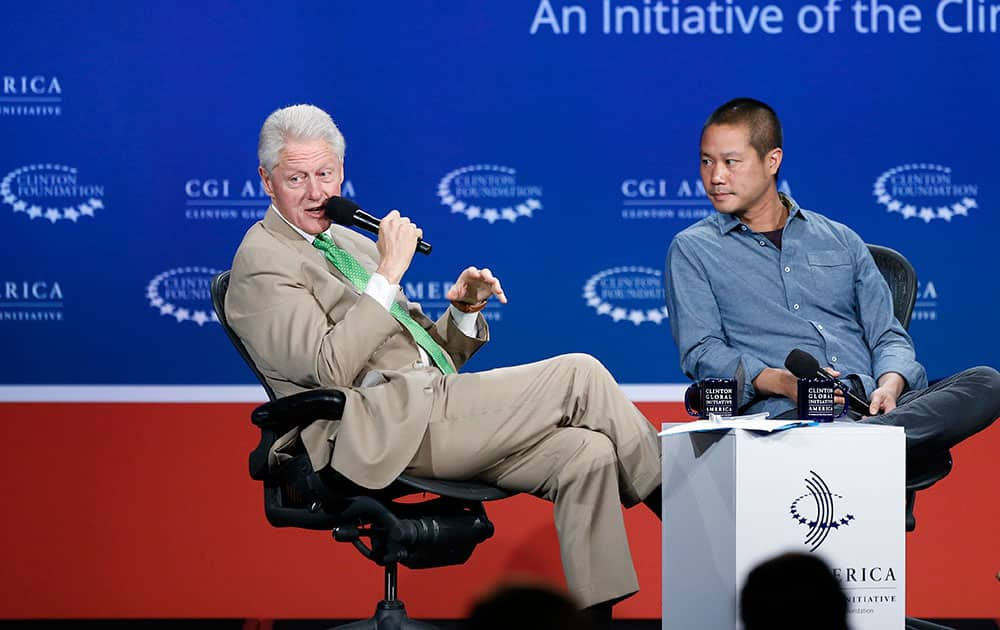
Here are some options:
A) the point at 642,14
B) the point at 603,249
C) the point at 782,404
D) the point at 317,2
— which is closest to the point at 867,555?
the point at 782,404

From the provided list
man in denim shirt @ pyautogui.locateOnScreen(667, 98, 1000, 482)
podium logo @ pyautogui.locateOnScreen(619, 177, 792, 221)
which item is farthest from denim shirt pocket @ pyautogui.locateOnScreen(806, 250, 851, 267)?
podium logo @ pyautogui.locateOnScreen(619, 177, 792, 221)

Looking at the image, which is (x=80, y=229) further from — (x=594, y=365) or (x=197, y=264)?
(x=594, y=365)

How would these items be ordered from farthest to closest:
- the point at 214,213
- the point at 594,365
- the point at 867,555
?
the point at 214,213 → the point at 594,365 → the point at 867,555

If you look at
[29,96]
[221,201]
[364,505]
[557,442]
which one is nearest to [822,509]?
[557,442]

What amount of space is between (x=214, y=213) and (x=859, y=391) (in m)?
2.15

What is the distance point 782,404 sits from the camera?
3596 mm

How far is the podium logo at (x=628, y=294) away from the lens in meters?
4.71

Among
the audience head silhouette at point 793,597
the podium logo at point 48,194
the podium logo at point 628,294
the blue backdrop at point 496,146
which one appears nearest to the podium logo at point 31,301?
the blue backdrop at point 496,146

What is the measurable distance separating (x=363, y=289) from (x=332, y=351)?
0.40 m

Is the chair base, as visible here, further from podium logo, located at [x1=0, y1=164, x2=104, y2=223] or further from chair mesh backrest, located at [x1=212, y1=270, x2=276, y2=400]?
podium logo, located at [x1=0, y1=164, x2=104, y2=223]

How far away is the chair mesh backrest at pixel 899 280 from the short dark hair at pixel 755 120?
0.45 metres

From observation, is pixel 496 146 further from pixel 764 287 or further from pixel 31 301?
pixel 31 301

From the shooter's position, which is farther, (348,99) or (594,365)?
(348,99)

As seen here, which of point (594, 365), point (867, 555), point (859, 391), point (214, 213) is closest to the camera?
point (867, 555)
